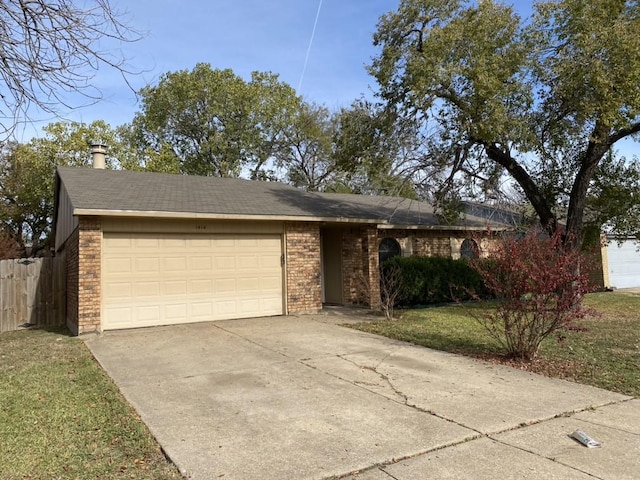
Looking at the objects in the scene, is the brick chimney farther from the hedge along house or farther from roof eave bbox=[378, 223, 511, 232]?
roof eave bbox=[378, 223, 511, 232]

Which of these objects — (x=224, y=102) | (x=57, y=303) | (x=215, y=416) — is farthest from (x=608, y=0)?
(x=224, y=102)

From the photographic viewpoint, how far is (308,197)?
49.2 ft

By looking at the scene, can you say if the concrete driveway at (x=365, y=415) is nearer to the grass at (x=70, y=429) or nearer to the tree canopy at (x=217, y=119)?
the grass at (x=70, y=429)

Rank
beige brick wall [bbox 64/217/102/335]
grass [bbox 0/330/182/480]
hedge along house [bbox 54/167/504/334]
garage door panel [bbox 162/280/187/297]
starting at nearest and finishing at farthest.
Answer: grass [bbox 0/330/182/480] < beige brick wall [bbox 64/217/102/335] < hedge along house [bbox 54/167/504/334] < garage door panel [bbox 162/280/187/297]

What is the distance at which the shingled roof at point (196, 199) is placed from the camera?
33.0ft

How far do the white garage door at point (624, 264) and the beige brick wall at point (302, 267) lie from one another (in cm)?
1627

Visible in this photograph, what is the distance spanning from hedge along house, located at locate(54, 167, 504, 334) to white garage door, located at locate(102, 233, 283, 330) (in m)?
0.02

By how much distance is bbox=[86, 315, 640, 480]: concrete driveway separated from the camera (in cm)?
359

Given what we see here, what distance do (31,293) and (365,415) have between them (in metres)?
11.1

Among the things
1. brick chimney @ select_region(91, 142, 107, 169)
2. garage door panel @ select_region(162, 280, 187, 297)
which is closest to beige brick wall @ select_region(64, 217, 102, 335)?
garage door panel @ select_region(162, 280, 187, 297)

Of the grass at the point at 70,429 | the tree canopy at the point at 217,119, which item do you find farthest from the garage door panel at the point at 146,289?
the tree canopy at the point at 217,119

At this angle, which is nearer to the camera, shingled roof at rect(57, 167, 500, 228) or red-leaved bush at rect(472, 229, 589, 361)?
red-leaved bush at rect(472, 229, 589, 361)

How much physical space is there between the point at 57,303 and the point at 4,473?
10245 millimetres

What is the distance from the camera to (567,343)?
8.39m
